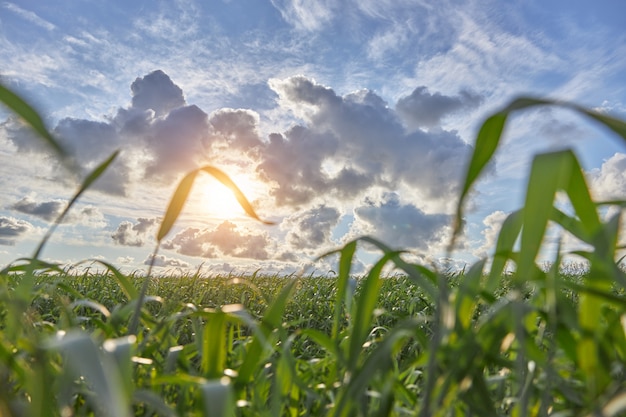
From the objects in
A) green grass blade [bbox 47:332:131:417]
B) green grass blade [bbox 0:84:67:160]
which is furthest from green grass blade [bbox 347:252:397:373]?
green grass blade [bbox 0:84:67:160]

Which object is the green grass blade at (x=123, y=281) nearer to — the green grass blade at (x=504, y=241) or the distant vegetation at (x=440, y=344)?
the distant vegetation at (x=440, y=344)

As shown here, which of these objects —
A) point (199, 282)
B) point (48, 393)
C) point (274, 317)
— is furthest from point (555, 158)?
point (199, 282)

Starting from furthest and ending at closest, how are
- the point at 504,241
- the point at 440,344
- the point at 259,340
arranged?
the point at 504,241 → the point at 259,340 → the point at 440,344

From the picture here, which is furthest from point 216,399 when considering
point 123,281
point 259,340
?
point 123,281

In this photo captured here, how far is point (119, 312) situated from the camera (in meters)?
1.65

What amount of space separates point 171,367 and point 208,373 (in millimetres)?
245

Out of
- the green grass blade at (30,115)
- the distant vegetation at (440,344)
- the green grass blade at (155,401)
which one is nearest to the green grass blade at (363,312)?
the distant vegetation at (440,344)

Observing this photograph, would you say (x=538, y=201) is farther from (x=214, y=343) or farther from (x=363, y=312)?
(x=214, y=343)

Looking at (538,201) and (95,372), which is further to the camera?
(538,201)

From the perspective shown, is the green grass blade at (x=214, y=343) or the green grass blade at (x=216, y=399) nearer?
the green grass blade at (x=216, y=399)

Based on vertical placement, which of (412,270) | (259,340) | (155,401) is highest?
(412,270)

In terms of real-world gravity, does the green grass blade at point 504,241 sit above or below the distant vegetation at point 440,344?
above

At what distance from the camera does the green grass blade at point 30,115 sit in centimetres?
87

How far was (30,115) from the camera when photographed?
90cm
